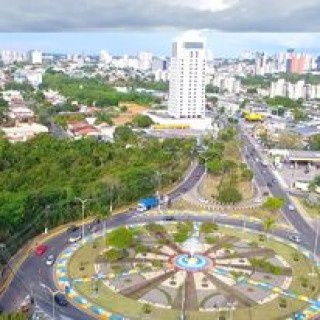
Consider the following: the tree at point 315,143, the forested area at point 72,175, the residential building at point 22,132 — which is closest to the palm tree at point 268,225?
the forested area at point 72,175

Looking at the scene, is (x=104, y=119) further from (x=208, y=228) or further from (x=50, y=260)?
(x=50, y=260)

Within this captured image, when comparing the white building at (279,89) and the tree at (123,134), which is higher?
the white building at (279,89)

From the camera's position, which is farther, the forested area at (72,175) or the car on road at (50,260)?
the forested area at (72,175)

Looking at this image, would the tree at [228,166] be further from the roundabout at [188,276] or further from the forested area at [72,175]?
the roundabout at [188,276]

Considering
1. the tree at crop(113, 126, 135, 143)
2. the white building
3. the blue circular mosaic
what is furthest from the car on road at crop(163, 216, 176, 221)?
the white building

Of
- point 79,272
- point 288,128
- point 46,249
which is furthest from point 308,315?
point 288,128

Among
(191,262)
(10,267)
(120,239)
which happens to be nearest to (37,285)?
(10,267)

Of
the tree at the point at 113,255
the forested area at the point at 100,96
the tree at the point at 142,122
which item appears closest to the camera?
the tree at the point at 113,255
